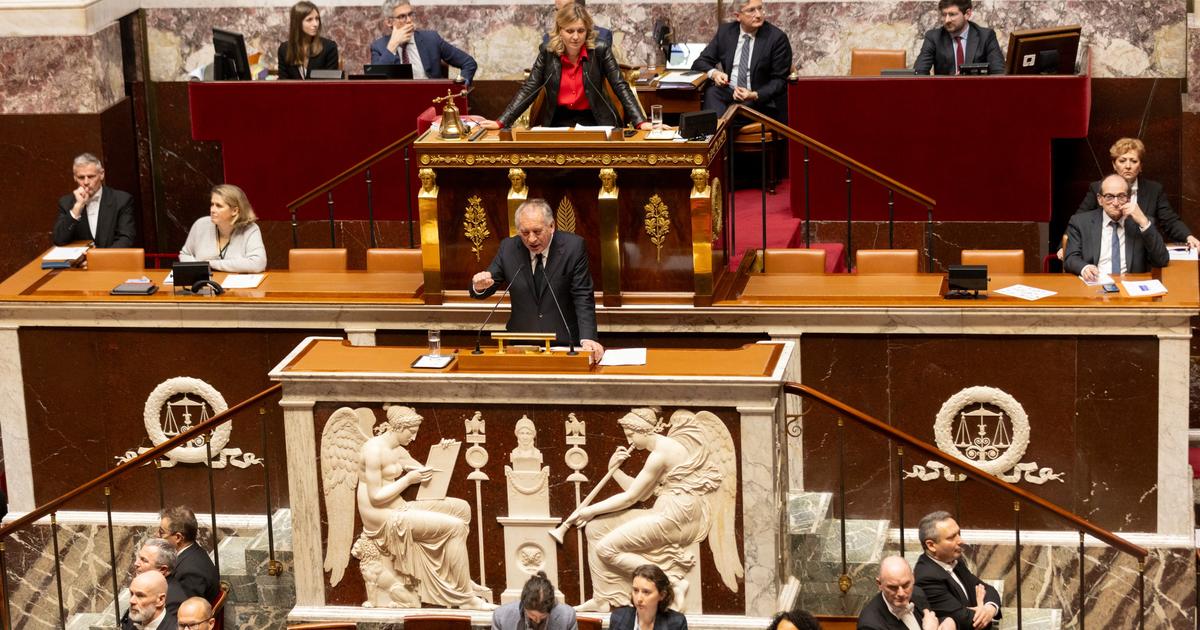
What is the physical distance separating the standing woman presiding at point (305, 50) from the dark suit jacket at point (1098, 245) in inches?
197

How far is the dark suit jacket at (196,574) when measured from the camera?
8.45 metres

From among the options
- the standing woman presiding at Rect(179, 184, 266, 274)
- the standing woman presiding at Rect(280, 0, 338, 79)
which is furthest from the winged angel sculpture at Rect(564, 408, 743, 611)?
the standing woman presiding at Rect(280, 0, 338, 79)

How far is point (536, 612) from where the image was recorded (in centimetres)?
774

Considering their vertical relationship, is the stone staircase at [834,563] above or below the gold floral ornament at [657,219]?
below

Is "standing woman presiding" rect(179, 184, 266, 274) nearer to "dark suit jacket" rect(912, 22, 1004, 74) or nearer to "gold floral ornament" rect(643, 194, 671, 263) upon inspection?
"gold floral ornament" rect(643, 194, 671, 263)

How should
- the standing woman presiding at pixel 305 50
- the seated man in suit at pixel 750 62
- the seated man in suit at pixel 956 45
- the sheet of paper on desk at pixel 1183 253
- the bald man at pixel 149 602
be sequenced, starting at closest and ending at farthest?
the bald man at pixel 149 602 < the sheet of paper on desk at pixel 1183 253 < the seated man in suit at pixel 956 45 < the seated man in suit at pixel 750 62 < the standing woman presiding at pixel 305 50

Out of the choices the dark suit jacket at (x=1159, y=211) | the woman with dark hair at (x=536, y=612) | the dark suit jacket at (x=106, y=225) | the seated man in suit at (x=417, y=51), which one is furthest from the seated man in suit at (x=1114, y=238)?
the dark suit jacket at (x=106, y=225)

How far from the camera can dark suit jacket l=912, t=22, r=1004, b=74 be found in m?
12.0

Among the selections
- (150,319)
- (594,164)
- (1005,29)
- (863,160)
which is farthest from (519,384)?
(1005,29)

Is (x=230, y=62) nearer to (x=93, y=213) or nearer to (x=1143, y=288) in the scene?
(x=93, y=213)

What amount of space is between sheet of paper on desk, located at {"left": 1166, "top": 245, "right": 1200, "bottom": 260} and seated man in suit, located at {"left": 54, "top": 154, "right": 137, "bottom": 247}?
18.4 ft

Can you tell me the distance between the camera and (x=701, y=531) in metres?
8.10

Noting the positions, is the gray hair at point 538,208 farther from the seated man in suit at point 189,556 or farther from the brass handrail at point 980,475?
the seated man in suit at point 189,556

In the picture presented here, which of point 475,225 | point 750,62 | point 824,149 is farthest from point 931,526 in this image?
point 750,62
